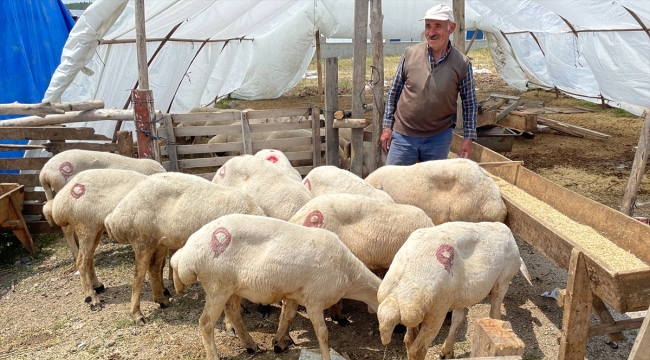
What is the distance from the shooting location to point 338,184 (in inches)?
209

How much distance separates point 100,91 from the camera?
369 inches

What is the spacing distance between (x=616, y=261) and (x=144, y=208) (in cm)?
405

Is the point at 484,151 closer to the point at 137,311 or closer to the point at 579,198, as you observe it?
the point at 579,198

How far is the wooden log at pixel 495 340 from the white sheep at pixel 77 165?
4580 millimetres

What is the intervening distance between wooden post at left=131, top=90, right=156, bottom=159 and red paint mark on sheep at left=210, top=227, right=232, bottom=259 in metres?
3.22

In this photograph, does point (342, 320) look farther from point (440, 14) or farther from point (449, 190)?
point (440, 14)

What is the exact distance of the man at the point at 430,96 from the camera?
17.4 ft

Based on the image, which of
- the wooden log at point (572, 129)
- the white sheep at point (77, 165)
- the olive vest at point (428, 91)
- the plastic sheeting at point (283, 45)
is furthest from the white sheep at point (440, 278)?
the wooden log at point (572, 129)

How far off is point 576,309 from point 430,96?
8.88 ft

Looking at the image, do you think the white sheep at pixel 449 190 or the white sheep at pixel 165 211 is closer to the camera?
the white sheep at pixel 165 211

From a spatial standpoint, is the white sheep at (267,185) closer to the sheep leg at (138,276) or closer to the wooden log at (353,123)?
the sheep leg at (138,276)

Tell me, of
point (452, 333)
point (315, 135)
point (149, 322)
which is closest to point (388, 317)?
point (452, 333)

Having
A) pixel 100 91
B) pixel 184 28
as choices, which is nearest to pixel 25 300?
pixel 100 91

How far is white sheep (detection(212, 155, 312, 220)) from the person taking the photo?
5031mm
